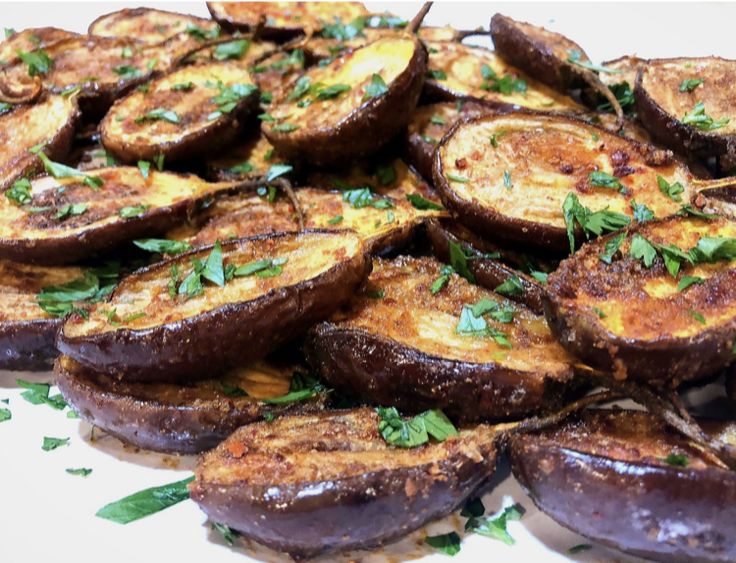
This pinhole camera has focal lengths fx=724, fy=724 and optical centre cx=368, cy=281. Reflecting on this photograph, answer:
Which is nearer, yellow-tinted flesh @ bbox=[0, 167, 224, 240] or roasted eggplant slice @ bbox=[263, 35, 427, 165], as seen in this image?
yellow-tinted flesh @ bbox=[0, 167, 224, 240]

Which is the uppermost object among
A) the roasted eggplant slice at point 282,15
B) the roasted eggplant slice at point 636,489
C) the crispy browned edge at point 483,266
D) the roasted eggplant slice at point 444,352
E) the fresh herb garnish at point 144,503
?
the roasted eggplant slice at point 282,15

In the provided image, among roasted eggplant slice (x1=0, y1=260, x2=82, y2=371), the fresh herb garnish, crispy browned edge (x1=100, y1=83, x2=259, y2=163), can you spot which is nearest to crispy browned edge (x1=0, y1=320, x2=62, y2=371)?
roasted eggplant slice (x1=0, y1=260, x2=82, y2=371)

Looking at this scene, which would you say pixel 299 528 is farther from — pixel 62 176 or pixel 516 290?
pixel 62 176

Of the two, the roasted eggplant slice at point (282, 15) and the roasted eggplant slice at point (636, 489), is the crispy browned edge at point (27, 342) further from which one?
the roasted eggplant slice at point (282, 15)

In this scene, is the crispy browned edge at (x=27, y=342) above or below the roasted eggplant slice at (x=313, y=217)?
below

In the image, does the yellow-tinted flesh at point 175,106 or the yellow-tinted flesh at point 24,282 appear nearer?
the yellow-tinted flesh at point 24,282

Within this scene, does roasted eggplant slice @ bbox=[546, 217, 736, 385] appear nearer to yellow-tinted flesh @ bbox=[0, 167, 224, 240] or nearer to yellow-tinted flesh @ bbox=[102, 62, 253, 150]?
yellow-tinted flesh @ bbox=[0, 167, 224, 240]

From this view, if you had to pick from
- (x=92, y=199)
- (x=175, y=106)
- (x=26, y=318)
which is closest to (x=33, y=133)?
(x=175, y=106)

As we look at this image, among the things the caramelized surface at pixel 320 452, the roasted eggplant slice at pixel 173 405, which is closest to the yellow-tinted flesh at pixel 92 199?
the roasted eggplant slice at pixel 173 405

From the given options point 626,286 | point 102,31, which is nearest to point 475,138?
point 626,286
